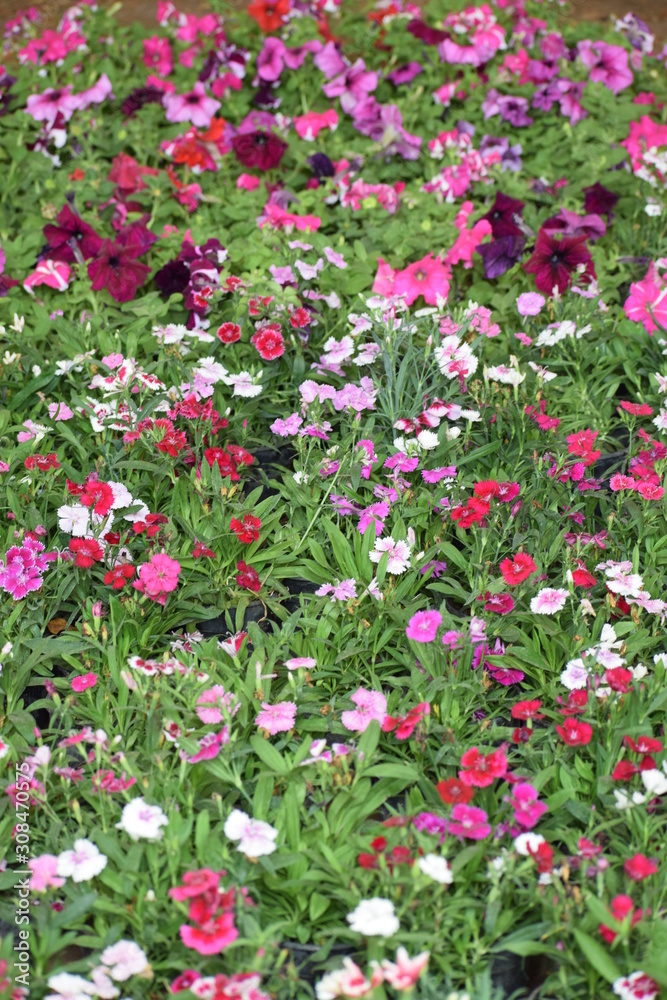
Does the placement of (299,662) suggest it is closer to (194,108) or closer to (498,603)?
(498,603)

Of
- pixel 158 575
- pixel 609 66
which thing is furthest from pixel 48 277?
pixel 609 66

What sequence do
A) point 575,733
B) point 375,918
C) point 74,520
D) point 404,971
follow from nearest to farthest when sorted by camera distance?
point 404,971 < point 375,918 < point 575,733 < point 74,520

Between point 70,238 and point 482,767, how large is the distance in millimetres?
2459

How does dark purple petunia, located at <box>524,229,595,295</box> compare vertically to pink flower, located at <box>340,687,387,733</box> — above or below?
above

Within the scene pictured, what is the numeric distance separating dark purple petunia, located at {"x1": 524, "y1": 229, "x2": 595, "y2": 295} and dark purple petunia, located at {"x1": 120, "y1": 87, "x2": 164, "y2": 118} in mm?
2161

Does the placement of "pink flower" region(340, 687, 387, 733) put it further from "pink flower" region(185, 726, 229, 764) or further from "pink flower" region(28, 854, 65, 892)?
"pink flower" region(28, 854, 65, 892)

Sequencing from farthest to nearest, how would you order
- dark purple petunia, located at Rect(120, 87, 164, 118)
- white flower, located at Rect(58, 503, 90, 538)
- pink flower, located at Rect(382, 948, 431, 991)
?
dark purple petunia, located at Rect(120, 87, 164, 118) < white flower, located at Rect(58, 503, 90, 538) < pink flower, located at Rect(382, 948, 431, 991)

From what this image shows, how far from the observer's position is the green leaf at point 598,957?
1.63m

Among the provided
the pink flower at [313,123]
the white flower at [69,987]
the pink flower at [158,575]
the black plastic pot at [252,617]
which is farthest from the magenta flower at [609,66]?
the white flower at [69,987]

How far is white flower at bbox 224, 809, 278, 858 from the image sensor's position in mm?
1778

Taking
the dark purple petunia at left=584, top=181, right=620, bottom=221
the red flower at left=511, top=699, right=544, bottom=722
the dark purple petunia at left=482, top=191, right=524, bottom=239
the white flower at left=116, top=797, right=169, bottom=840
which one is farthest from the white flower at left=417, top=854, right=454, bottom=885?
the dark purple petunia at left=584, top=181, right=620, bottom=221

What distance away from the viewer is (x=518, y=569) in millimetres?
2201

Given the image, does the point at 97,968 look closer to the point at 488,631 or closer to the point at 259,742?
the point at 259,742

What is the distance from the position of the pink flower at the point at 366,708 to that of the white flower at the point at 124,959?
2.06 ft
